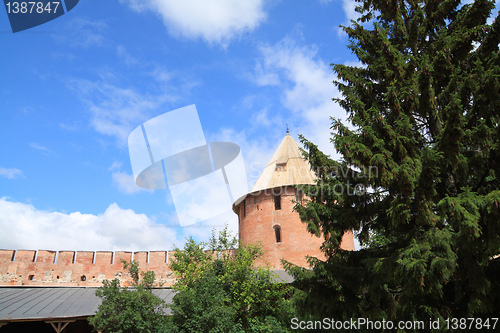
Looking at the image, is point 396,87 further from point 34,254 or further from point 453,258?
point 34,254

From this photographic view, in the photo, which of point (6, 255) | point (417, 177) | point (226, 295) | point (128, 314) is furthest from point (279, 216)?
point (6, 255)

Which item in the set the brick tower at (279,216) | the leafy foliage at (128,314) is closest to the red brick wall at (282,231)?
the brick tower at (279,216)

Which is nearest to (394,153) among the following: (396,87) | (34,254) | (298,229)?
(396,87)

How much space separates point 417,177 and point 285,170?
15850 mm

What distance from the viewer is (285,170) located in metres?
21.9

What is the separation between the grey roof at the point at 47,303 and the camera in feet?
41.3

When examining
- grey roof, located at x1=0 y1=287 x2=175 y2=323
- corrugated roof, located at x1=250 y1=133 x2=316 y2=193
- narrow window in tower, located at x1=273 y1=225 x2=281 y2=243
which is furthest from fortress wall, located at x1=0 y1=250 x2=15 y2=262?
narrow window in tower, located at x1=273 y1=225 x2=281 y2=243

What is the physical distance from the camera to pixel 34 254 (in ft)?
68.2

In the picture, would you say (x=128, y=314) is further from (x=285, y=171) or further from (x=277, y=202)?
(x=285, y=171)

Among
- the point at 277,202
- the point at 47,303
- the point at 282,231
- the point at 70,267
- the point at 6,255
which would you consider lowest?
the point at 47,303

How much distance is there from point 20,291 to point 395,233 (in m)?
16.2

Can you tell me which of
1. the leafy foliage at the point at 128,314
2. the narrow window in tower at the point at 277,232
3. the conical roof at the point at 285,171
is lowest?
the leafy foliage at the point at 128,314

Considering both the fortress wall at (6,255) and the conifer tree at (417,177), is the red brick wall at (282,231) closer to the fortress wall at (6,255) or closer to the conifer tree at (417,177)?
the conifer tree at (417,177)

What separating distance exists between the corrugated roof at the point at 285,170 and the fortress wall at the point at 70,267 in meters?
7.35
